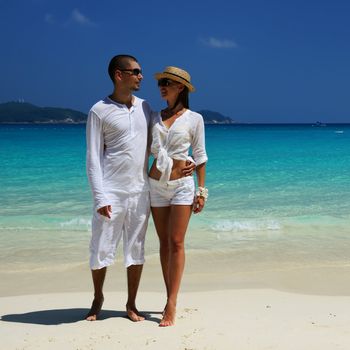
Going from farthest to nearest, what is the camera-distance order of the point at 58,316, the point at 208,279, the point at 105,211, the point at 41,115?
the point at 41,115, the point at 208,279, the point at 58,316, the point at 105,211

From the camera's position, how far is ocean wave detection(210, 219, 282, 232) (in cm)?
917

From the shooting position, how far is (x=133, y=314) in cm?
442

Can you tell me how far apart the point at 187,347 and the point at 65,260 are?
12.1 feet

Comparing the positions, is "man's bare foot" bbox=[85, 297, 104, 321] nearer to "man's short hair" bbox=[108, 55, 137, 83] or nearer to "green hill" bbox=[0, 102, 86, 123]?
"man's short hair" bbox=[108, 55, 137, 83]

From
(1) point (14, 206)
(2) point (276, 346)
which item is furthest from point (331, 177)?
(2) point (276, 346)

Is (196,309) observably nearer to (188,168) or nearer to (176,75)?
(188,168)

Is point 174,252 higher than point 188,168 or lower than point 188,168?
lower

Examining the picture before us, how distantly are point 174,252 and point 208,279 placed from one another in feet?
6.49

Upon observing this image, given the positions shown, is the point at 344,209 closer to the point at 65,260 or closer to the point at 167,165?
the point at 65,260

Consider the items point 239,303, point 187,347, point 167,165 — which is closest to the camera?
point 187,347

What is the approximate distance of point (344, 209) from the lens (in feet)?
37.1

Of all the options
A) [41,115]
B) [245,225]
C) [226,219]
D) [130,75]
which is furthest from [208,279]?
[41,115]

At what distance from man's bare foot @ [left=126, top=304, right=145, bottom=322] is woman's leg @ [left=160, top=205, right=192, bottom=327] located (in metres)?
0.24

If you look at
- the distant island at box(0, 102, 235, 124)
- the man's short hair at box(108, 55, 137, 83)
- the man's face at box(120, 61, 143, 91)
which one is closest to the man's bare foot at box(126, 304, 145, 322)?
the man's face at box(120, 61, 143, 91)
